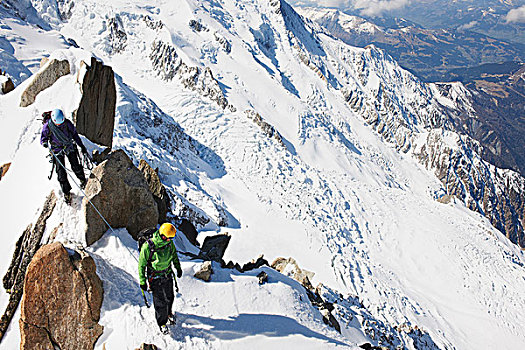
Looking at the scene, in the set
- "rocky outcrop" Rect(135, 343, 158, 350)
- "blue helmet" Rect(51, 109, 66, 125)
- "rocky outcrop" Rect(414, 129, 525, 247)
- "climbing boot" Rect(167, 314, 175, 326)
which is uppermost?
"blue helmet" Rect(51, 109, 66, 125)

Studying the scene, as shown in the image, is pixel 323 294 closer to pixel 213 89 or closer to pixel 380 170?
pixel 213 89

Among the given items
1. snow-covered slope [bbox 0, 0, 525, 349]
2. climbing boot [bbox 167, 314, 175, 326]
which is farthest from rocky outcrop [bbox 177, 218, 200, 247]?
climbing boot [bbox 167, 314, 175, 326]

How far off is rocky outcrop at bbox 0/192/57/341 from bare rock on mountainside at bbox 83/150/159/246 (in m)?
1.09

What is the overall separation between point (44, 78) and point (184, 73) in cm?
3012

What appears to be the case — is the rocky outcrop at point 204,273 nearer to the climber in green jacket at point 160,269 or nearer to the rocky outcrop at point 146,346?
the climber in green jacket at point 160,269

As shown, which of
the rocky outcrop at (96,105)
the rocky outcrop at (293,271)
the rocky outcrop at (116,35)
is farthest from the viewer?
the rocky outcrop at (116,35)

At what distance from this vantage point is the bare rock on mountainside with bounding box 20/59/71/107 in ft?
35.4

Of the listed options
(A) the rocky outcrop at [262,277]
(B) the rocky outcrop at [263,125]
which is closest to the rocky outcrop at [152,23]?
(B) the rocky outcrop at [263,125]

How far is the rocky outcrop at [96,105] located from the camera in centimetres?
1042

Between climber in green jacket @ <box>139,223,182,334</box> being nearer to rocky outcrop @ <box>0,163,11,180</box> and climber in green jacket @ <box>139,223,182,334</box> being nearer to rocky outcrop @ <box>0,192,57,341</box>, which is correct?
rocky outcrop @ <box>0,192,57,341</box>

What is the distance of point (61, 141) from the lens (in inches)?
277

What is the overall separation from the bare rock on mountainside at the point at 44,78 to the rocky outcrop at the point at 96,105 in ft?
3.63

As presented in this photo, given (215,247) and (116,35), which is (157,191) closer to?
(215,247)

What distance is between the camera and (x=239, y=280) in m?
7.98
